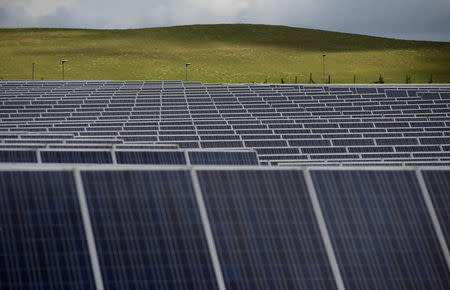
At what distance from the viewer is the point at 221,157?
26.6 m

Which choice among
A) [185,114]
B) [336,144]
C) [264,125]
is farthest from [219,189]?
[185,114]

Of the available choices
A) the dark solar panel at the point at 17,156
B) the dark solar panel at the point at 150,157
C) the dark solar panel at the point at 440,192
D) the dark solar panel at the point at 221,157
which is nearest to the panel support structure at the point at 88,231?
the dark solar panel at the point at 150,157

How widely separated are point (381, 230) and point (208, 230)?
493 cm

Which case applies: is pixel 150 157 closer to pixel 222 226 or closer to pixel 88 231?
pixel 222 226

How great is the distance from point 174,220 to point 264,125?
29.0 m

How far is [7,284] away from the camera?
45.8ft

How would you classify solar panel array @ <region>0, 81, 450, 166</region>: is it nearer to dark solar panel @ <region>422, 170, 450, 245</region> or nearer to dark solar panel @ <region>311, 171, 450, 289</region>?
dark solar panel @ <region>422, 170, 450, 245</region>

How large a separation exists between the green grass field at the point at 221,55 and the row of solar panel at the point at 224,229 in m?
123

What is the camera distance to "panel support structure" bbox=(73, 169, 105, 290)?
14.4 metres

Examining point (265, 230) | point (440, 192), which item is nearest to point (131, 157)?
point (265, 230)

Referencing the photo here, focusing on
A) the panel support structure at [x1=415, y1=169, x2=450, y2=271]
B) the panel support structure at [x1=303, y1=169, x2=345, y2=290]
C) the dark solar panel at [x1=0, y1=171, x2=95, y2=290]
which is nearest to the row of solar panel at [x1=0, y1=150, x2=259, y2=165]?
the dark solar panel at [x1=0, y1=171, x2=95, y2=290]

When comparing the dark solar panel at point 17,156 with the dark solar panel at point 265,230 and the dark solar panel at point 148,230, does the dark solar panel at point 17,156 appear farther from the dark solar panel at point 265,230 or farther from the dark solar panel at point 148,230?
the dark solar panel at point 265,230

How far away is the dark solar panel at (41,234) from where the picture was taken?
46.5 feet

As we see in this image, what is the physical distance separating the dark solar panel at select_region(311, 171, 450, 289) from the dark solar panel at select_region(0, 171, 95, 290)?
6768 mm
